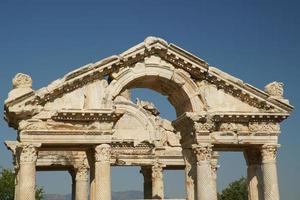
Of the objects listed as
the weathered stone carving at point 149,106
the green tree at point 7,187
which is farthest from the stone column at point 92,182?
the green tree at point 7,187

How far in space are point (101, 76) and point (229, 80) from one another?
5177mm

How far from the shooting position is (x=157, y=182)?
1069 inches

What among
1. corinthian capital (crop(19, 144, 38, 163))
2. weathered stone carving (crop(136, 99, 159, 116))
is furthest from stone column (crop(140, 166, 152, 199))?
corinthian capital (crop(19, 144, 38, 163))

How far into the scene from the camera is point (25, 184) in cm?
1752

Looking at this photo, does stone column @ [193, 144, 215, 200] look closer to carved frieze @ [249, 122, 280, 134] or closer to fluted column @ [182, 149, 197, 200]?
fluted column @ [182, 149, 197, 200]

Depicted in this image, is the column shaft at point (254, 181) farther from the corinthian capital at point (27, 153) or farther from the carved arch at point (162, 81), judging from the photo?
the corinthian capital at point (27, 153)

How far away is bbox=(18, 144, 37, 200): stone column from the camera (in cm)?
1744

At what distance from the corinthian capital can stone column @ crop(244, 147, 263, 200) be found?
9122mm

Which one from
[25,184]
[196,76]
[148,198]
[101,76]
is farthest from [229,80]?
[148,198]

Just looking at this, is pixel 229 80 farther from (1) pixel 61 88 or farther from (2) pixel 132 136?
(2) pixel 132 136

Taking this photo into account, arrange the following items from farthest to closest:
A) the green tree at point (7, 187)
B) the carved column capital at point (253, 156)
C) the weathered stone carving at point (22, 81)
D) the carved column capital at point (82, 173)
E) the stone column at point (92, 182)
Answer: the green tree at point (7, 187) → the carved column capital at point (82, 173) → the carved column capital at point (253, 156) → the stone column at point (92, 182) → the weathered stone carving at point (22, 81)

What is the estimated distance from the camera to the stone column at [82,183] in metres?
24.8

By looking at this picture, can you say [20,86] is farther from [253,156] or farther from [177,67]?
[253,156]

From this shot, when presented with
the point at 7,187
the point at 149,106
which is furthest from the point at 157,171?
the point at 7,187
